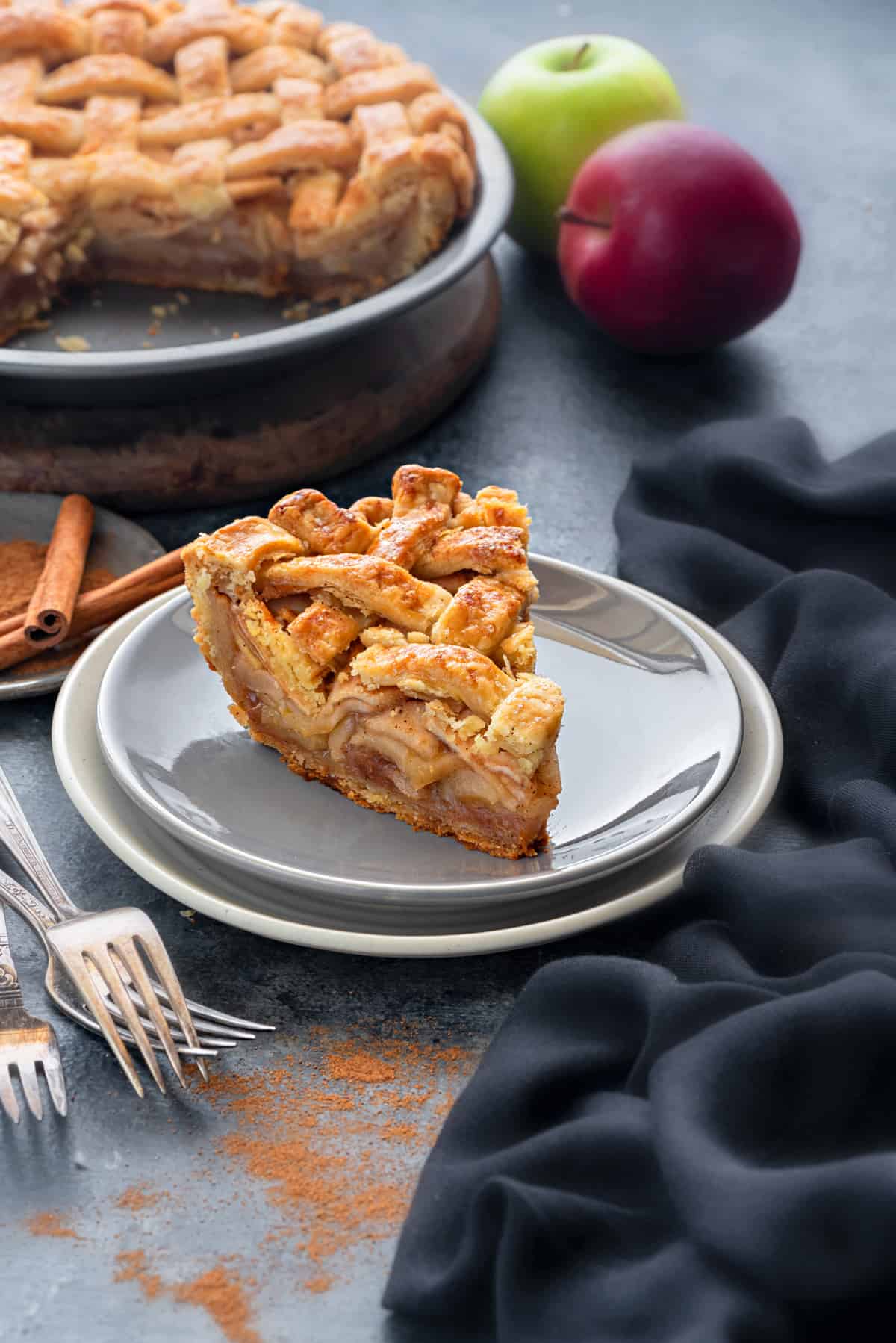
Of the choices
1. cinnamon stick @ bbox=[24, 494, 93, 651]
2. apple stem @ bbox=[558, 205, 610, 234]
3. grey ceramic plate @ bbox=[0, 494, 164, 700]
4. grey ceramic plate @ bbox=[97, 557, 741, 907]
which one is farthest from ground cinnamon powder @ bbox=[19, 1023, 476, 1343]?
apple stem @ bbox=[558, 205, 610, 234]

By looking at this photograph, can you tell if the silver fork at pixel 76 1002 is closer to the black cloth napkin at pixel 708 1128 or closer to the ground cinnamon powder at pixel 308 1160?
the ground cinnamon powder at pixel 308 1160

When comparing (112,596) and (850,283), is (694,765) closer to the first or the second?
(112,596)

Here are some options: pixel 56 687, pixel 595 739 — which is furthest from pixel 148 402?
pixel 595 739

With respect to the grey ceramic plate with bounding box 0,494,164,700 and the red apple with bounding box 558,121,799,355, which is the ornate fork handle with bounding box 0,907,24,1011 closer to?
the grey ceramic plate with bounding box 0,494,164,700

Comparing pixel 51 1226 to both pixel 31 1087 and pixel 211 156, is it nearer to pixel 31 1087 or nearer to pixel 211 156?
pixel 31 1087

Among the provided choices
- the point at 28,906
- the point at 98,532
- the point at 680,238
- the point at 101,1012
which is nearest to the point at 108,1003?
the point at 101,1012

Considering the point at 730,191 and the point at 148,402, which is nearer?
the point at 148,402
